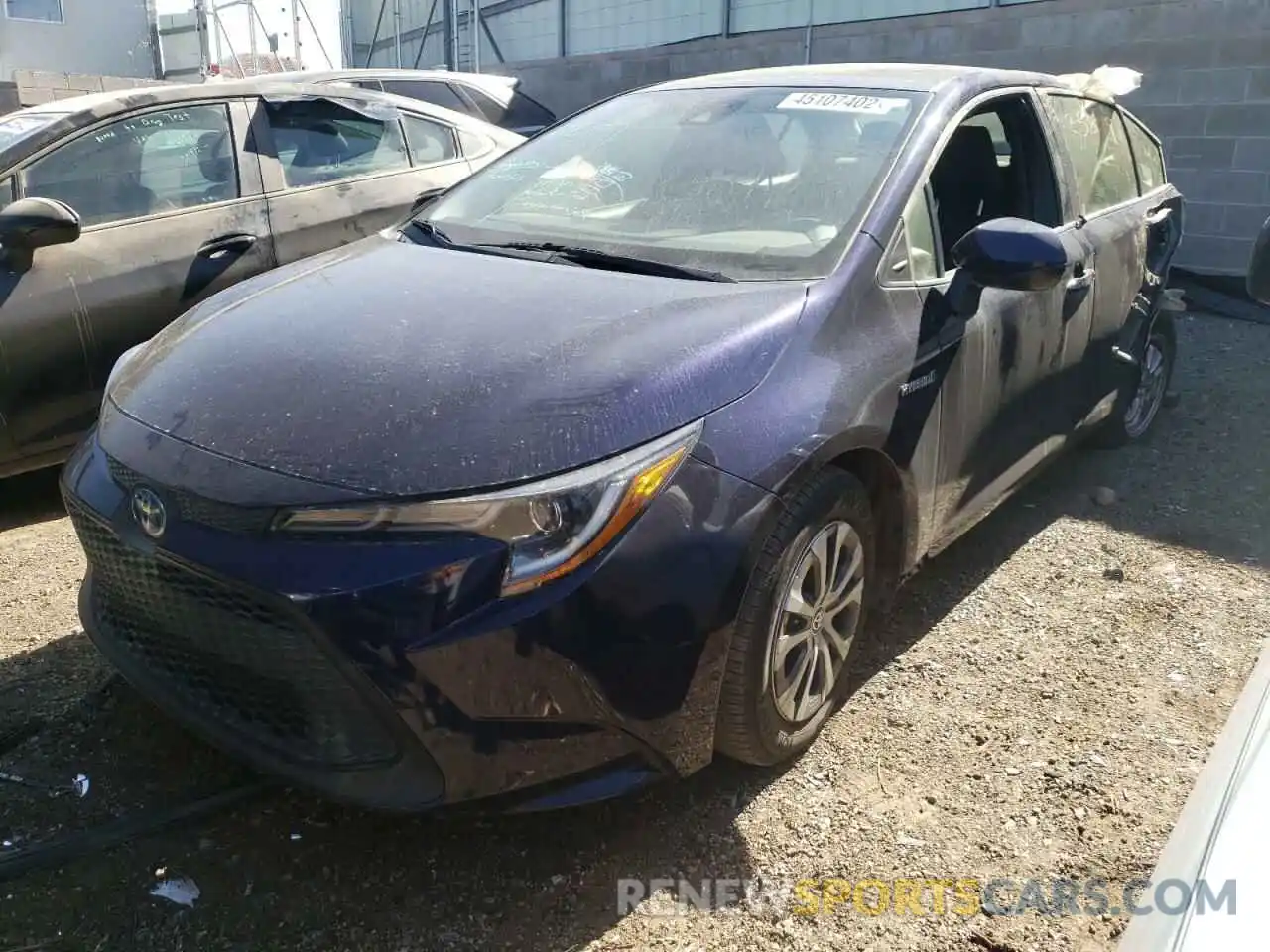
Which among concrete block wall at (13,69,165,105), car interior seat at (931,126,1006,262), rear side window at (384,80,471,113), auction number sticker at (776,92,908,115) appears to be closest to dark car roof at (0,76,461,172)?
rear side window at (384,80,471,113)

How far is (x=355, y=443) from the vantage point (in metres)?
2.02

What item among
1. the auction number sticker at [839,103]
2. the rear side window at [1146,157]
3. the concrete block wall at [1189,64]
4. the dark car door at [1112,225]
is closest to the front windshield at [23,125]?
the auction number sticker at [839,103]

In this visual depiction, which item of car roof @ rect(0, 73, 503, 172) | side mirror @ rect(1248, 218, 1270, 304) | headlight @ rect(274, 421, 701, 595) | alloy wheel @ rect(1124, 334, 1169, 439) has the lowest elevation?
alloy wheel @ rect(1124, 334, 1169, 439)

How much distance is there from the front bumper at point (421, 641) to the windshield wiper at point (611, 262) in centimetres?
71

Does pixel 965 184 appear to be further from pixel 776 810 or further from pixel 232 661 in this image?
pixel 232 661

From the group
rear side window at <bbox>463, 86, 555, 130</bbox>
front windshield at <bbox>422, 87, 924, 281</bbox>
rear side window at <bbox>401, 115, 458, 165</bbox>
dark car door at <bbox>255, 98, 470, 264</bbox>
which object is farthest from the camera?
rear side window at <bbox>463, 86, 555, 130</bbox>

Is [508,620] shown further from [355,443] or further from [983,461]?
[983,461]

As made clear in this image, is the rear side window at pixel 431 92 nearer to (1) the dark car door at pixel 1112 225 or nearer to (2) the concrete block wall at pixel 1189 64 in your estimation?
(1) the dark car door at pixel 1112 225

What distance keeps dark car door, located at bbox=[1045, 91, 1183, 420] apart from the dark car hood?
6.05 ft

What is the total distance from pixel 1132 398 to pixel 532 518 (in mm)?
3578

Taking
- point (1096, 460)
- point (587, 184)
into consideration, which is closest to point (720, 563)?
point (587, 184)

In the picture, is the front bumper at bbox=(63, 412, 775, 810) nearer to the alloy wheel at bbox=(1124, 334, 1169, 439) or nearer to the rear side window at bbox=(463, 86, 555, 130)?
the alloy wheel at bbox=(1124, 334, 1169, 439)

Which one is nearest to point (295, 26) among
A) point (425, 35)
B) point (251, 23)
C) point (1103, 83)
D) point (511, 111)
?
point (251, 23)

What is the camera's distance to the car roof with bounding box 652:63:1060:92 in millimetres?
3221
